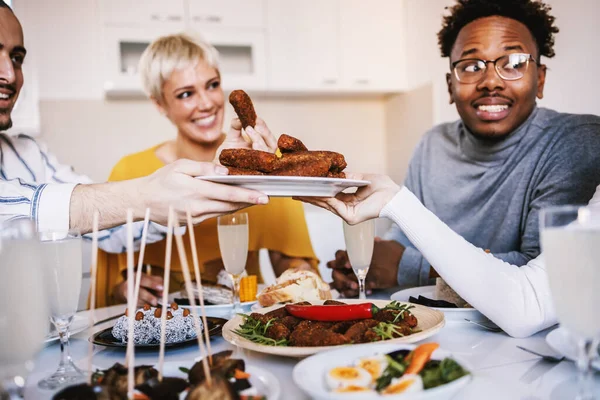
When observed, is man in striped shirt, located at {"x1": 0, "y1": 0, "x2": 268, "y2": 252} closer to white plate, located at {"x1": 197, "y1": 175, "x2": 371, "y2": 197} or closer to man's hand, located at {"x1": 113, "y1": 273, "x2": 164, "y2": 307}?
white plate, located at {"x1": 197, "y1": 175, "x2": 371, "y2": 197}


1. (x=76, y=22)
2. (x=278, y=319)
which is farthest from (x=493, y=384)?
(x=76, y=22)

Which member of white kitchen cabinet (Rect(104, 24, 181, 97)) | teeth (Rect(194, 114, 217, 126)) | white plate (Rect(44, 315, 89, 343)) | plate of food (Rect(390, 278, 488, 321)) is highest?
white kitchen cabinet (Rect(104, 24, 181, 97))

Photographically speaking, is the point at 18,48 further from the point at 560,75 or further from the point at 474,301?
the point at 560,75

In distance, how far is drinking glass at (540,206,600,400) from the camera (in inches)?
24.8

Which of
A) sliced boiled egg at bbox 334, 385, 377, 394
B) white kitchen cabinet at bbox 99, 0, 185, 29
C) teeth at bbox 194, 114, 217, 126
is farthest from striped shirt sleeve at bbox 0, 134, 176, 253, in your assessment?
white kitchen cabinet at bbox 99, 0, 185, 29

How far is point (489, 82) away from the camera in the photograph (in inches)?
73.4

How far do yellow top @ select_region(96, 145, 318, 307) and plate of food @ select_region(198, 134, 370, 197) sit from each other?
1142 mm

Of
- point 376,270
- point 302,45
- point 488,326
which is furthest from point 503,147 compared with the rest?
point 302,45

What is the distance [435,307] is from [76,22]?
3418mm

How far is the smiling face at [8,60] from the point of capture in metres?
1.75

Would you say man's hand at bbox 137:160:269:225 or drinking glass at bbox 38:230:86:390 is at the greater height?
man's hand at bbox 137:160:269:225

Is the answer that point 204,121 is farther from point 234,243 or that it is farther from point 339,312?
point 339,312

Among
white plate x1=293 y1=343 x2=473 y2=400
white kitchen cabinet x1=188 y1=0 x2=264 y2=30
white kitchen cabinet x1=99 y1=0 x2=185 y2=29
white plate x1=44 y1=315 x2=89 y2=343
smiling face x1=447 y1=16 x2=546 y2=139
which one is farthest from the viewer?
white kitchen cabinet x1=188 y1=0 x2=264 y2=30

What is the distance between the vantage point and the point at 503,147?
6.53ft
